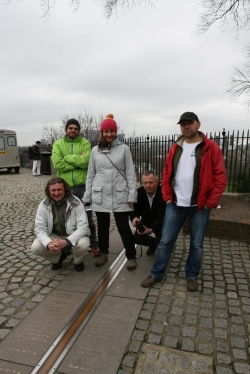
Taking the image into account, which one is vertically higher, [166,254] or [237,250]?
[166,254]

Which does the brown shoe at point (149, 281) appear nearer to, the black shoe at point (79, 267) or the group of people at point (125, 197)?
the group of people at point (125, 197)

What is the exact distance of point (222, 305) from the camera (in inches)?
108

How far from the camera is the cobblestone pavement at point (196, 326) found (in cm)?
204

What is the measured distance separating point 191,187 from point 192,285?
1093mm

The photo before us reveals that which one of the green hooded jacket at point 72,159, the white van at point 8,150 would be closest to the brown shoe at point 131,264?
the green hooded jacket at point 72,159

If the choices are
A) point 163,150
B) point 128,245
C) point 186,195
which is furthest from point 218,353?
point 163,150

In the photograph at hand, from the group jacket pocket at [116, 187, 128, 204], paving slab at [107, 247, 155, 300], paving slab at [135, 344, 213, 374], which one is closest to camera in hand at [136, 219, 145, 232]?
jacket pocket at [116, 187, 128, 204]

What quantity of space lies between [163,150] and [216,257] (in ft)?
23.1

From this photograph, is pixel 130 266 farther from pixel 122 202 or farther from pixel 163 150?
pixel 163 150

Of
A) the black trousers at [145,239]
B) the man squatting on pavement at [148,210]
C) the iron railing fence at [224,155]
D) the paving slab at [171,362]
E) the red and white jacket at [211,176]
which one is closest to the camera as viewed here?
the paving slab at [171,362]

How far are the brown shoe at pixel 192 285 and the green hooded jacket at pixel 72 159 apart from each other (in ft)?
6.15

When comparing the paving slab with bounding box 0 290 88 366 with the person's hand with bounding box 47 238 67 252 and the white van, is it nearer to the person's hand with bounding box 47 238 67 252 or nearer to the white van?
the person's hand with bounding box 47 238 67 252

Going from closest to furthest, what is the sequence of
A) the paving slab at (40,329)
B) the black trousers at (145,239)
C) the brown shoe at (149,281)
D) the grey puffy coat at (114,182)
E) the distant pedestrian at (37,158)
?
1. the paving slab at (40,329)
2. the brown shoe at (149,281)
3. the grey puffy coat at (114,182)
4. the black trousers at (145,239)
5. the distant pedestrian at (37,158)

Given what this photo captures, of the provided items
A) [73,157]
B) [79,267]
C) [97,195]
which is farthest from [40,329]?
[73,157]
